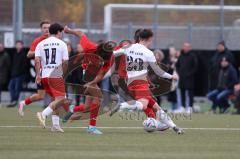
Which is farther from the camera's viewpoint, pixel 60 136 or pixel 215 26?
pixel 215 26

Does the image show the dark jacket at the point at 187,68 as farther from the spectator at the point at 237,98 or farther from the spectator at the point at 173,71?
the spectator at the point at 237,98

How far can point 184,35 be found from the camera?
30.6 meters

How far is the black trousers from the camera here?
90.9 ft

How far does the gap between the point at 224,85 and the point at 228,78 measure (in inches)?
10.2

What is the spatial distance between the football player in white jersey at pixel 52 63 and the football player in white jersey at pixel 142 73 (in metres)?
1.25

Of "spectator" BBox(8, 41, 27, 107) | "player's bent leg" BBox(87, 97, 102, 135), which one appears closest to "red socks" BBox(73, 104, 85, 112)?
"player's bent leg" BBox(87, 97, 102, 135)

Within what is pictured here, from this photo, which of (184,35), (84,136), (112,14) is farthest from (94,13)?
(84,136)

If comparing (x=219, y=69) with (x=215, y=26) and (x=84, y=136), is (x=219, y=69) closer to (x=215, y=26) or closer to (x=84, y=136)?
(x=215, y=26)

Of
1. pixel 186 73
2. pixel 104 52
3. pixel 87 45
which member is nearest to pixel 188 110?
pixel 186 73

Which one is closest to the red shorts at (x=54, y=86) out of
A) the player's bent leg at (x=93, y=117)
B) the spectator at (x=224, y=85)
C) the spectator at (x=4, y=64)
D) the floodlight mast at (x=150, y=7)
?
the player's bent leg at (x=93, y=117)

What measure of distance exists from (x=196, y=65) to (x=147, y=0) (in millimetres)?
4512

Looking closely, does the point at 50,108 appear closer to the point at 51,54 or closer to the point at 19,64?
the point at 51,54

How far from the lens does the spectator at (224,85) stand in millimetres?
27122

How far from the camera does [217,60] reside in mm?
27859
